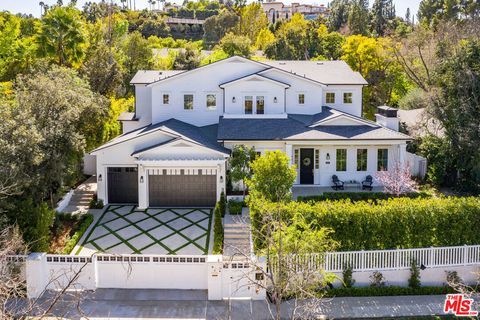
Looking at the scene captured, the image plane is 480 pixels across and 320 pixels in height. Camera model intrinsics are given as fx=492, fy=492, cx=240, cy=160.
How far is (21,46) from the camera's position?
42.5m

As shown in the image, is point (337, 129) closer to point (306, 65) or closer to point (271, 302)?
point (306, 65)

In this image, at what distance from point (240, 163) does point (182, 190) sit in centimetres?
409

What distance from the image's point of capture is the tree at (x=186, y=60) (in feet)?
192

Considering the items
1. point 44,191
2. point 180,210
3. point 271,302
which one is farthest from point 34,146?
point 271,302

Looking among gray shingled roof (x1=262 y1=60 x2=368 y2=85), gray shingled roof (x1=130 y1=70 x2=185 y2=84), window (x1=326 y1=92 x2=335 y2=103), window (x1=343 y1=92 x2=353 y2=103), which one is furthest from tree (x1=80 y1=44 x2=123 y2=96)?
window (x1=343 y1=92 x2=353 y2=103)

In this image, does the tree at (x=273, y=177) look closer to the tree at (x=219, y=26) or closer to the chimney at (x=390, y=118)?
the chimney at (x=390, y=118)

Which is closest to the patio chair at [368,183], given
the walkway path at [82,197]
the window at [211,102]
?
the window at [211,102]

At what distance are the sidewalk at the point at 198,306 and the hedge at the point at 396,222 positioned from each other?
7.44 ft

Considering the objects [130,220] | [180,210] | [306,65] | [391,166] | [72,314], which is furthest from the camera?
[306,65]

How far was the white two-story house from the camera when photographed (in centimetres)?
2939

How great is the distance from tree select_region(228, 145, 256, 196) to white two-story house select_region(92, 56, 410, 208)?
65 cm

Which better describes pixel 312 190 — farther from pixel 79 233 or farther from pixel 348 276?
pixel 79 233

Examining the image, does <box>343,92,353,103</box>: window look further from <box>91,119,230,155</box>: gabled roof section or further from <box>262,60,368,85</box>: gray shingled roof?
<box>91,119,230,155</box>: gabled roof section

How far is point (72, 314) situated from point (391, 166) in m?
21.4
